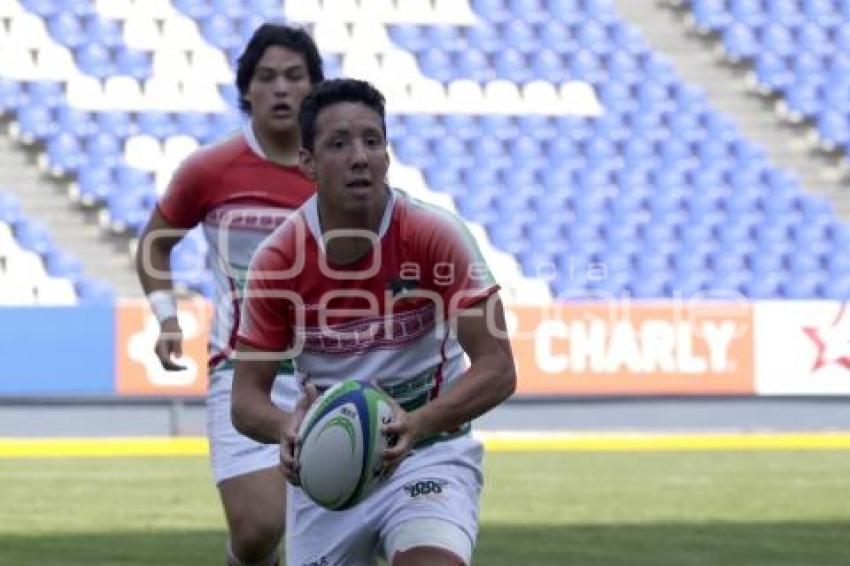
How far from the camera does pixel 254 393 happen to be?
5402 millimetres

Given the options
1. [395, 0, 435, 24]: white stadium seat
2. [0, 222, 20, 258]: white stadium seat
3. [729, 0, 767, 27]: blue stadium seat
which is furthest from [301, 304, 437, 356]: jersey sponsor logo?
[729, 0, 767, 27]: blue stadium seat

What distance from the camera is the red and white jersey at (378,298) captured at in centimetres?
525

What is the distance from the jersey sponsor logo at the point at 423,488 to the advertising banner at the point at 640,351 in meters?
14.4

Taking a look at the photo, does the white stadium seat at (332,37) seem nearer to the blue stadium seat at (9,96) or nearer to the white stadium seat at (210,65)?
the white stadium seat at (210,65)

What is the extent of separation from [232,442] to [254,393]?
1736mm

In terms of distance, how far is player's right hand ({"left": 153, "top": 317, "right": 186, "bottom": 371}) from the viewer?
7328mm

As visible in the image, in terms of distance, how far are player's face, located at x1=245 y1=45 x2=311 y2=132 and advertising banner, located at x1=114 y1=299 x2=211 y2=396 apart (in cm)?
1218

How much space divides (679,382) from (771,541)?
9.47 m

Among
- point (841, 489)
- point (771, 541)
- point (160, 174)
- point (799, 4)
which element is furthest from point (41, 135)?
point (771, 541)

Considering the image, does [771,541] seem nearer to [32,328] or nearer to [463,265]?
[463,265]

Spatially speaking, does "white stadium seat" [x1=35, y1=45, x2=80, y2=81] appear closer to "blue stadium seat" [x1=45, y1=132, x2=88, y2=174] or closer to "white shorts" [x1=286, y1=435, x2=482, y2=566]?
"blue stadium seat" [x1=45, y1=132, x2=88, y2=174]

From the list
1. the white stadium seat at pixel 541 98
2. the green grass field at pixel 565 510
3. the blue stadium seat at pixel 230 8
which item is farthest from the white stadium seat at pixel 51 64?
the green grass field at pixel 565 510

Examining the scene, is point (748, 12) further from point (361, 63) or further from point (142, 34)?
point (142, 34)

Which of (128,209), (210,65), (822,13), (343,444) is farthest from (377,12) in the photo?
(343,444)
